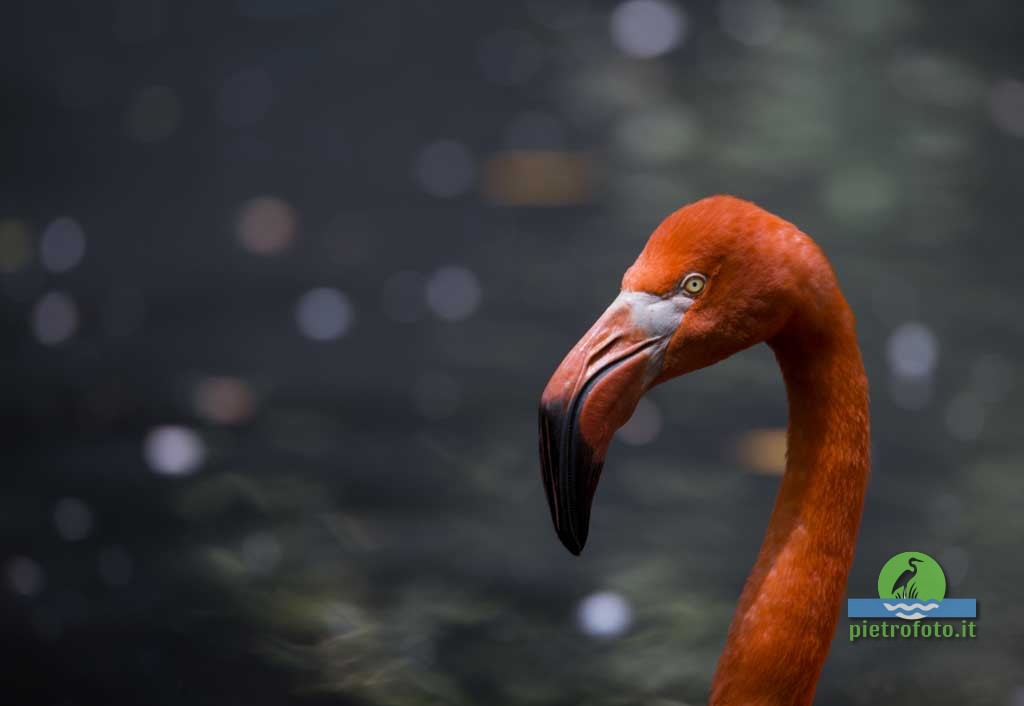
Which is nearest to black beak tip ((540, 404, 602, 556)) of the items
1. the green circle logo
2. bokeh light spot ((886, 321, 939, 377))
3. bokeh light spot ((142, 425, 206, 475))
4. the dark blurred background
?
the green circle logo

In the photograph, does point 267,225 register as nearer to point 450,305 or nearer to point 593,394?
point 450,305

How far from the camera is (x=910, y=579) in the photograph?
1328mm

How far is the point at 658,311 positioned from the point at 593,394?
0.30ft

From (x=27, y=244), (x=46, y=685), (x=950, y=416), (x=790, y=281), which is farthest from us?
(x=27, y=244)

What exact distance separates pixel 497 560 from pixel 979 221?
4.04ft

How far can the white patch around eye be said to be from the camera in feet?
3.16

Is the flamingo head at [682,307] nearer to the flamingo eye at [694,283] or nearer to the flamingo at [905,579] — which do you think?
the flamingo eye at [694,283]

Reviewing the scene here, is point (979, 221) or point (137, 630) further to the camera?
point (979, 221)

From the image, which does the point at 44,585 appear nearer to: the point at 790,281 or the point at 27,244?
the point at 27,244

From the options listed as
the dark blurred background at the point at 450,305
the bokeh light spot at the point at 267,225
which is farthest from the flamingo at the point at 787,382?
the bokeh light spot at the point at 267,225

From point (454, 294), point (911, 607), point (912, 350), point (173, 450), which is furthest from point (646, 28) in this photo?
point (911, 607)

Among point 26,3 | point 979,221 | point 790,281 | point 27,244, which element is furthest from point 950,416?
point 26,3

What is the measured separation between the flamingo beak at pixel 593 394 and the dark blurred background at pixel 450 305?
73 cm

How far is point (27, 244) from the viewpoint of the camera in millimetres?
2322
